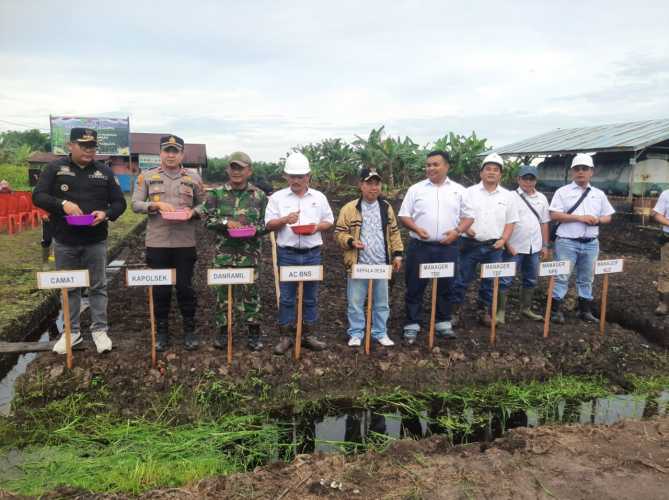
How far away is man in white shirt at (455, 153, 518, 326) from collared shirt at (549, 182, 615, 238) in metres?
0.80

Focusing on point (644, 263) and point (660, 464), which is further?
point (644, 263)

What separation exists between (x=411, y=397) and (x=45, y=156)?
33721mm

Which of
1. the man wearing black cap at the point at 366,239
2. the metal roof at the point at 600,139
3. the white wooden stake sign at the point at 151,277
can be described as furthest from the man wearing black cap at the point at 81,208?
the metal roof at the point at 600,139

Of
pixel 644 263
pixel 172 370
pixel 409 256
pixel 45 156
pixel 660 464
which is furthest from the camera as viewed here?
pixel 45 156

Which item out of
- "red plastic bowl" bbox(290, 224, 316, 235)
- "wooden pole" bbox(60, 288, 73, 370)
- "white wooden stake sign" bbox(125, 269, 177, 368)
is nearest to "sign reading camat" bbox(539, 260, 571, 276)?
"red plastic bowl" bbox(290, 224, 316, 235)

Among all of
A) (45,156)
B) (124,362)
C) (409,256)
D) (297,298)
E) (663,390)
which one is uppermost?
(45,156)

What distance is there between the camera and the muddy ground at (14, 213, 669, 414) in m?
3.81

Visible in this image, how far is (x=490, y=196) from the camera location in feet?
15.5

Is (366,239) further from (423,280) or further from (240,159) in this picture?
(240,159)

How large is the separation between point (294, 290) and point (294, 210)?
0.77 m

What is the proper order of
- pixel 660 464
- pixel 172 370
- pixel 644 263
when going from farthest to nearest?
pixel 644 263 → pixel 172 370 → pixel 660 464

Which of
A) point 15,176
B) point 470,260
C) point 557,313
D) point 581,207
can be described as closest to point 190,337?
point 470,260

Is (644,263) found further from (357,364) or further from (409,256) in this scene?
(357,364)

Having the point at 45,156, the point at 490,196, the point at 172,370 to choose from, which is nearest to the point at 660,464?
the point at 490,196
